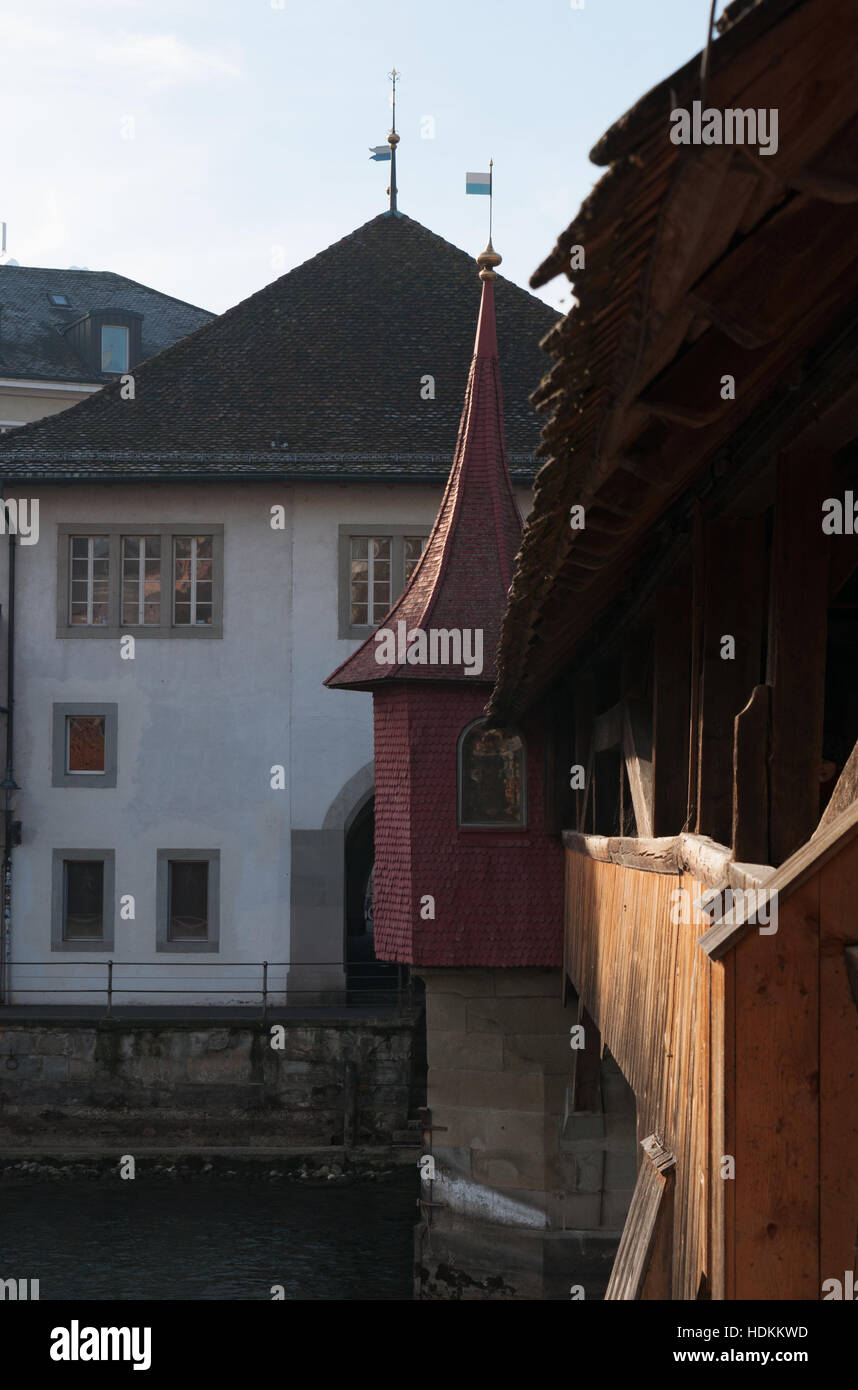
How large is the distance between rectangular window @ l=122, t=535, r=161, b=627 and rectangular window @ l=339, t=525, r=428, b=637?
2432 millimetres

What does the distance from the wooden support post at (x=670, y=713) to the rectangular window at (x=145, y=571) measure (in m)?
18.2

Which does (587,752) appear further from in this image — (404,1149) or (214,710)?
(214,710)

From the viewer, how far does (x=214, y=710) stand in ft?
79.2

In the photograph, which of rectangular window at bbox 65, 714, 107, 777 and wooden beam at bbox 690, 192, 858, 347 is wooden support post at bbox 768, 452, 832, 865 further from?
rectangular window at bbox 65, 714, 107, 777

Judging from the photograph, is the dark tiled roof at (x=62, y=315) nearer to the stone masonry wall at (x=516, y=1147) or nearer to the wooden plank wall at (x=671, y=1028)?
the stone masonry wall at (x=516, y=1147)

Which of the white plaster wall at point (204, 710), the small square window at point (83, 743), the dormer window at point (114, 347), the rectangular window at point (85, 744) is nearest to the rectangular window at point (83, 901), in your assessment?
the white plaster wall at point (204, 710)

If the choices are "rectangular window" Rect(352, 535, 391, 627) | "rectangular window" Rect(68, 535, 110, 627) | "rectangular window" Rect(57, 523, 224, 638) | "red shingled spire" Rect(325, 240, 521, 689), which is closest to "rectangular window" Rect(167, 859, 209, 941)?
"rectangular window" Rect(57, 523, 224, 638)

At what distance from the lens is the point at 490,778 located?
1545 cm

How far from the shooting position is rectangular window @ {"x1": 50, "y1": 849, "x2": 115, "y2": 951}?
2383 cm

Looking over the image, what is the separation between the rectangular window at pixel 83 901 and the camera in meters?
23.8

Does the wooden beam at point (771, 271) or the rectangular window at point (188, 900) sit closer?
the wooden beam at point (771, 271)

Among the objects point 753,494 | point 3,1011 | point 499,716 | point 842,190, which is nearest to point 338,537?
point 3,1011

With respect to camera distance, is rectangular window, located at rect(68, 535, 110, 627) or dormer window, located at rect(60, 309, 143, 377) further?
dormer window, located at rect(60, 309, 143, 377)
